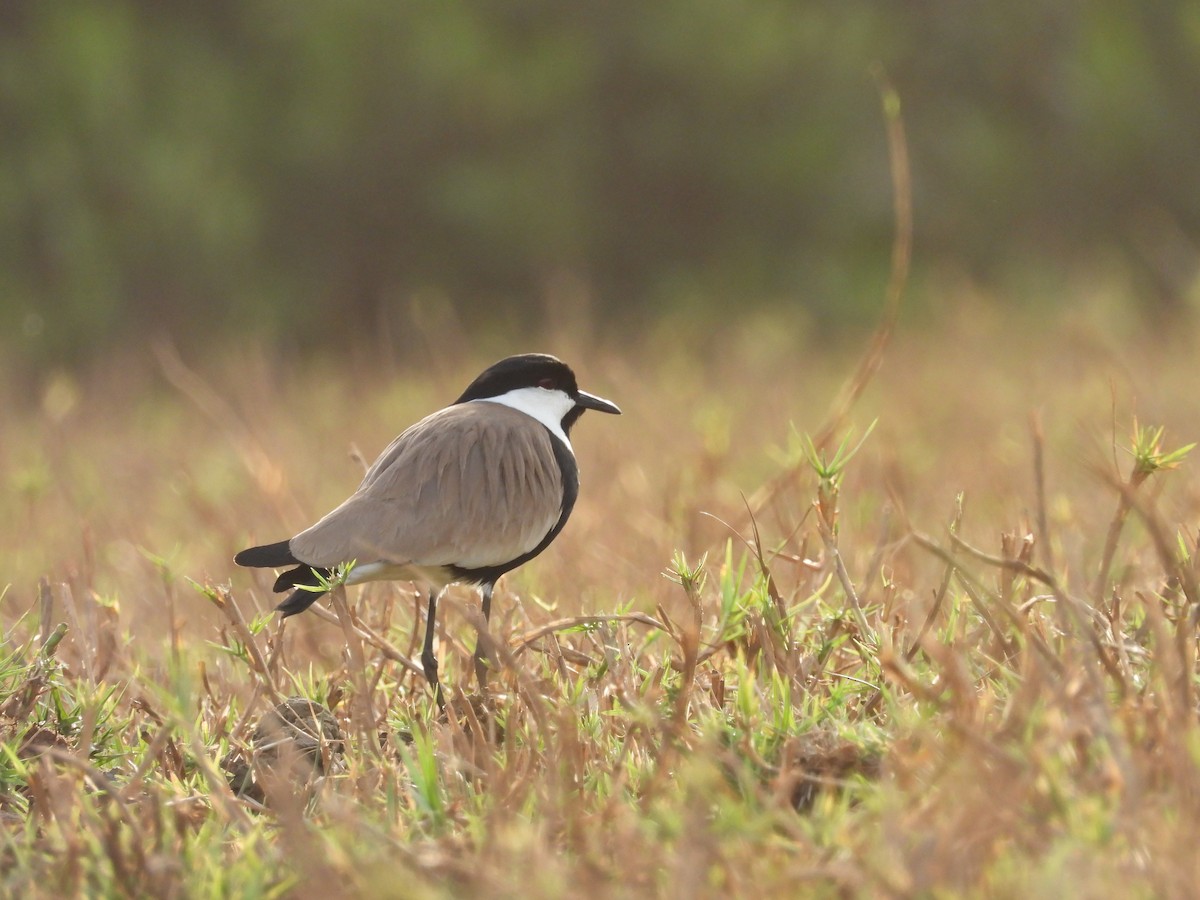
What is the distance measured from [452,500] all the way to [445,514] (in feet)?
0.14

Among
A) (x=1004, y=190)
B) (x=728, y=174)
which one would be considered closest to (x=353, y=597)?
(x=728, y=174)

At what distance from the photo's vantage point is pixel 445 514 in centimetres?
323

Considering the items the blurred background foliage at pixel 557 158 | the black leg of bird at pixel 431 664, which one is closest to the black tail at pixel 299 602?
the black leg of bird at pixel 431 664

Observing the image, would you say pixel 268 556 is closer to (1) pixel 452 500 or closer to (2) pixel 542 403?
(1) pixel 452 500

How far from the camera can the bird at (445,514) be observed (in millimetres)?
3109

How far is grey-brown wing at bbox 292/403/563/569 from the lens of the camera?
316 cm

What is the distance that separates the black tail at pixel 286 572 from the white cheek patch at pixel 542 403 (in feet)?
2.43

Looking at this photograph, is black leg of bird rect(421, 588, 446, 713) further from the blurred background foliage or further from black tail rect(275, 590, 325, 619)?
the blurred background foliage

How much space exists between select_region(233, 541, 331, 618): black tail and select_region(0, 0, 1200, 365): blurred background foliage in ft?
32.4

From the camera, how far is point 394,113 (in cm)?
1368

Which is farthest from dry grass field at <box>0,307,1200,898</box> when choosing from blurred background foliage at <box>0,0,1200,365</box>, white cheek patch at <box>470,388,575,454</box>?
blurred background foliage at <box>0,0,1200,365</box>

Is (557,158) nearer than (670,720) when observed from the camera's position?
No

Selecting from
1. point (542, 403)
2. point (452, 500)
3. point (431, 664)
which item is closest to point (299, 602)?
point (431, 664)

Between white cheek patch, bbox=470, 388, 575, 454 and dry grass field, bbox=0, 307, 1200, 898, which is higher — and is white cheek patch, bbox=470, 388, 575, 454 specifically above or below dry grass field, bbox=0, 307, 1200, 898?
above
